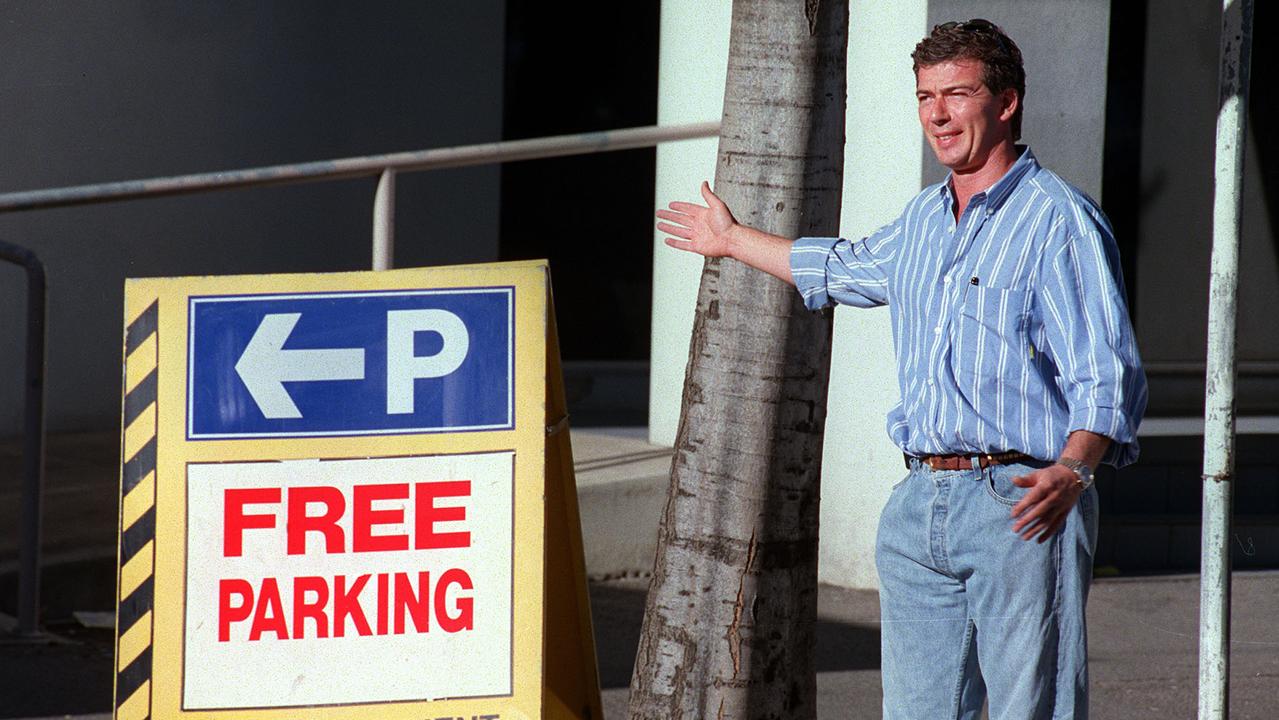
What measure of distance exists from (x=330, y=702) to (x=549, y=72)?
6324mm

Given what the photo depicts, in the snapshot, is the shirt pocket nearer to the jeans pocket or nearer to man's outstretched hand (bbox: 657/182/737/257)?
the jeans pocket

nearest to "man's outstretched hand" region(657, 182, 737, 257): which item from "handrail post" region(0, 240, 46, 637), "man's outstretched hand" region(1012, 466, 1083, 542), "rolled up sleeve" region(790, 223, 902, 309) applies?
"rolled up sleeve" region(790, 223, 902, 309)

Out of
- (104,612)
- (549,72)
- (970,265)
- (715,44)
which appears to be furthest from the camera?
(549,72)

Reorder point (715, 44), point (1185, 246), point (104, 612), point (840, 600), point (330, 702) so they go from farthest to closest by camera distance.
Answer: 1. point (1185, 246)
2. point (715, 44)
3. point (840, 600)
4. point (104, 612)
5. point (330, 702)

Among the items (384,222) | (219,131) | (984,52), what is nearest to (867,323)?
(384,222)

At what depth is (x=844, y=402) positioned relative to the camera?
256 inches

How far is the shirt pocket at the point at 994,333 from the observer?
9.41 feet

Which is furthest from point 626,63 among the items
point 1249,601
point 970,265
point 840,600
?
point 970,265

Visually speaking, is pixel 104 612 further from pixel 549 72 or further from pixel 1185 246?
pixel 1185 246

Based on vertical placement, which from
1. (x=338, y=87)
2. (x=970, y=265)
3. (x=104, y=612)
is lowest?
(x=104, y=612)

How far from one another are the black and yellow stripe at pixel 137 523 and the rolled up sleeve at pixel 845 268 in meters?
1.55

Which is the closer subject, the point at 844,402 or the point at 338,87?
the point at 844,402

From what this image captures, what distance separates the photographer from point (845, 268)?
3.20m

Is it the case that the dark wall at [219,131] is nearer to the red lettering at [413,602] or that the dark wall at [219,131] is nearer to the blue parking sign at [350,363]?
the blue parking sign at [350,363]
